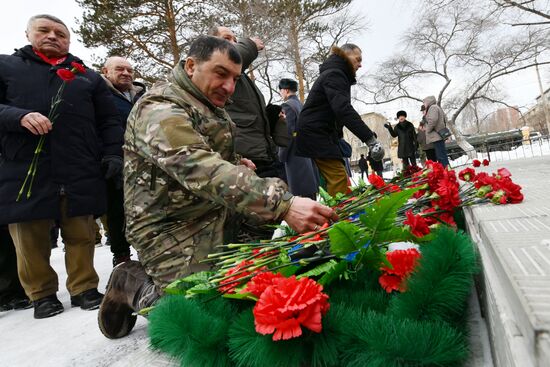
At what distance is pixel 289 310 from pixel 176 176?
30.7 inches

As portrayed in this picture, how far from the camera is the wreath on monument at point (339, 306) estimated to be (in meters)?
0.77

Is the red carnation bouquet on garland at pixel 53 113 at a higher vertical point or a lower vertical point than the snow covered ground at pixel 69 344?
higher

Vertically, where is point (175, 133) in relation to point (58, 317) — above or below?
above

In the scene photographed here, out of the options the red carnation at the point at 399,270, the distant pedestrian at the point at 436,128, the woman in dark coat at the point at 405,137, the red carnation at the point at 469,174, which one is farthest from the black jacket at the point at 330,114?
the woman in dark coat at the point at 405,137

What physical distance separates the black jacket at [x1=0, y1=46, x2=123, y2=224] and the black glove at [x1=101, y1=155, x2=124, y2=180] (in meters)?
0.04

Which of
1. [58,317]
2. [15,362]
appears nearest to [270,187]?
[15,362]

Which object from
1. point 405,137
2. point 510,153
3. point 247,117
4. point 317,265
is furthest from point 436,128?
point 510,153

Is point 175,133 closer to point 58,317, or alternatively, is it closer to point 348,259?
point 348,259

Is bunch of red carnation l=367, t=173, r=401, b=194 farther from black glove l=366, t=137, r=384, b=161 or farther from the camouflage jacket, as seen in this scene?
black glove l=366, t=137, r=384, b=161

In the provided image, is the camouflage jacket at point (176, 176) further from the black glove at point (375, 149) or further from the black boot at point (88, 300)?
the black glove at point (375, 149)

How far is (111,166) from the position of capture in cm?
251

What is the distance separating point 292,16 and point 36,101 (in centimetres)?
1387

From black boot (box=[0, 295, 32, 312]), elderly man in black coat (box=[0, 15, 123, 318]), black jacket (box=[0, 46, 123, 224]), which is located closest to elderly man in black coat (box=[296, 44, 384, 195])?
elderly man in black coat (box=[0, 15, 123, 318])

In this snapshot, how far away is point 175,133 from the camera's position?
141 centimetres
